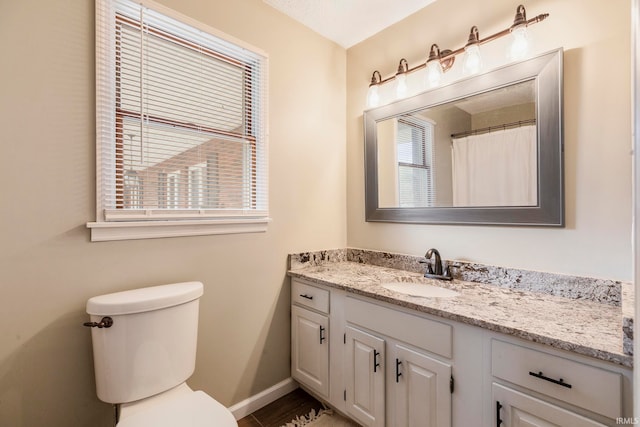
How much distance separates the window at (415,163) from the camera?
1.82 metres

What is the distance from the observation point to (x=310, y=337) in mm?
1790

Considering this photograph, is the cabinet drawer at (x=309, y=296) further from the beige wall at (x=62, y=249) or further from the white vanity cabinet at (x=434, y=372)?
the beige wall at (x=62, y=249)

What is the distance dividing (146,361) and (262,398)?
899 mm

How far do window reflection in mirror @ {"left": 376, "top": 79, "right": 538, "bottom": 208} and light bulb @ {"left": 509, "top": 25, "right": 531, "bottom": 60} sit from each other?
14 centimetres

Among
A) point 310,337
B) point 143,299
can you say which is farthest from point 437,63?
point 143,299

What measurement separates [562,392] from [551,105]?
1191mm

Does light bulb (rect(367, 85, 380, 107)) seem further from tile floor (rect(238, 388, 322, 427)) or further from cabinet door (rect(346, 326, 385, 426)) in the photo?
tile floor (rect(238, 388, 322, 427))

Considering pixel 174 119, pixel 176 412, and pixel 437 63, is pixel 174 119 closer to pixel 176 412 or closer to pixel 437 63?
pixel 176 412

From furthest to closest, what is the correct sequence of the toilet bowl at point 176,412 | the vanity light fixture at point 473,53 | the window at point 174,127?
the vanity light fixture at point 473,53 → the window at point 174,127 → the toilet bowl at point 176,412

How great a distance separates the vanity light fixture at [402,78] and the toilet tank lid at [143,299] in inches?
65.9

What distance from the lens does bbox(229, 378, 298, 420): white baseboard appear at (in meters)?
1.70

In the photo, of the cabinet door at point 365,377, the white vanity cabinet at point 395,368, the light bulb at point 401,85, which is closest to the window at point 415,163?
the light bulb at point 401,85

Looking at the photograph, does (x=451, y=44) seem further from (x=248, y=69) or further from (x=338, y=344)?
(x=338, y=344)

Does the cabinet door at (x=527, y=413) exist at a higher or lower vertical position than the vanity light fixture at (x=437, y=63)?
lower
